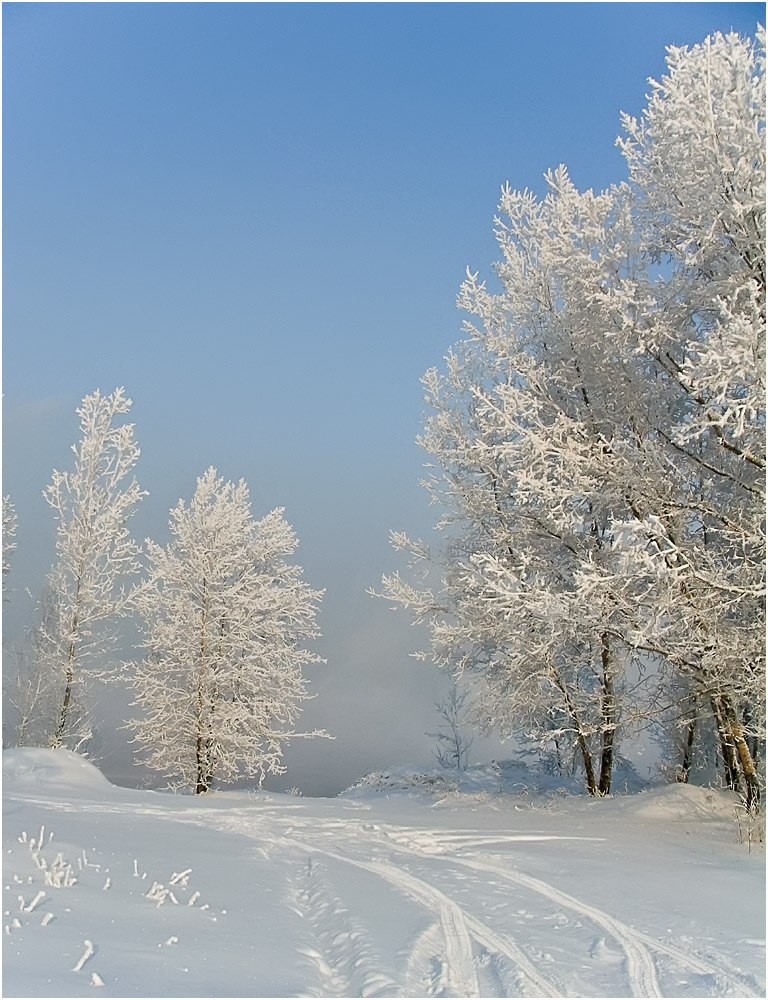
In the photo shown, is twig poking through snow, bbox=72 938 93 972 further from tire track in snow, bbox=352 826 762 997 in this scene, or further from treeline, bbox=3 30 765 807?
treeline, bbox=3 30 765 807

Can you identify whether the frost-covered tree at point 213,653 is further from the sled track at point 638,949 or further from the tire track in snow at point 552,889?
the sled track at point 638,949

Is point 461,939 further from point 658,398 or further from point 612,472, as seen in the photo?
point 658,398

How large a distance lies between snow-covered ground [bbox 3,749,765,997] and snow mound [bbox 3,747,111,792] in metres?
3.09

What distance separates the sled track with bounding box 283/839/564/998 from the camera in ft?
12.3

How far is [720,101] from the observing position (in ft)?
24.8

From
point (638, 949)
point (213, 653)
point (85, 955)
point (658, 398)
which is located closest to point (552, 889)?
point (638, 949)

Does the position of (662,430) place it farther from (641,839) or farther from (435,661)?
(435,661)

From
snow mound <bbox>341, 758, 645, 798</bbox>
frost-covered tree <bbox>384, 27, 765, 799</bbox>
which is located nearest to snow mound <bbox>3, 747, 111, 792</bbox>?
frost-covered tree <bbox>384, 27, 765, 799</bbox>

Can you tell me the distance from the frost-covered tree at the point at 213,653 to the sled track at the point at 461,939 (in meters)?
12.6

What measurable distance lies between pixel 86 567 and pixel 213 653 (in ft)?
12.0

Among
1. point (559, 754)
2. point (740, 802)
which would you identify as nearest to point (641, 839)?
point (740, 802)

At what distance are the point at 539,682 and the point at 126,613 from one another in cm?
986

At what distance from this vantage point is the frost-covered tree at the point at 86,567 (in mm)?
17031

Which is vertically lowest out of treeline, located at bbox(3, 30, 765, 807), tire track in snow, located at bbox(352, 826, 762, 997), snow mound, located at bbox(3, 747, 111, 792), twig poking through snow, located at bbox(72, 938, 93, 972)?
snow mound, located at bbox(3, 747, 111, 792)
